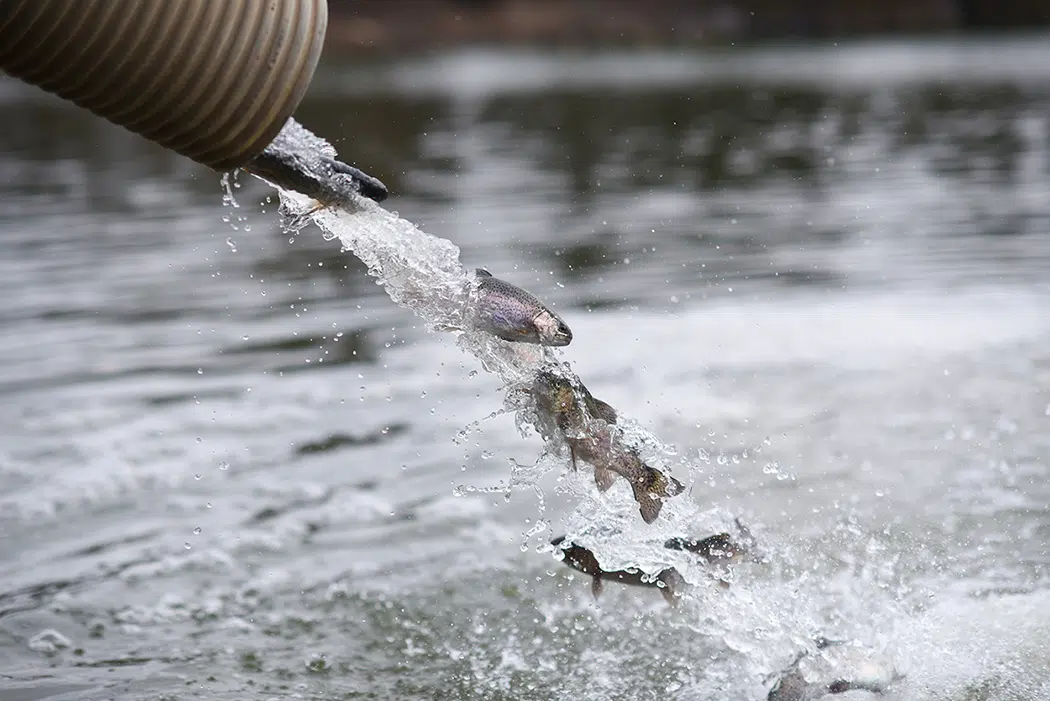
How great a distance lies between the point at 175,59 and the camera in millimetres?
3650

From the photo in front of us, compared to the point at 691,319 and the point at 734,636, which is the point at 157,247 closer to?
the point at 691,319

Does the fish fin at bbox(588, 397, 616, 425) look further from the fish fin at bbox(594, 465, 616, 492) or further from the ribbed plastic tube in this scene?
the ribbed plastic tube

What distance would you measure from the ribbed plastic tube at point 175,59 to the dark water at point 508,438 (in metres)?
2.34

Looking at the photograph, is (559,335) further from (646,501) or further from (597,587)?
(597,587)

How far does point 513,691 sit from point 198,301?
7.32 m

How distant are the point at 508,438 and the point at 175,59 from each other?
15.4 ft

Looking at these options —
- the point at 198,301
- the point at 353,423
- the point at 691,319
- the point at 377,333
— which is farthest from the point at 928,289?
the point at 198,301

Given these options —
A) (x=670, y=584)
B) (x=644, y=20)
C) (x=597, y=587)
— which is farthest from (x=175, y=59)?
(x=644, y=20)

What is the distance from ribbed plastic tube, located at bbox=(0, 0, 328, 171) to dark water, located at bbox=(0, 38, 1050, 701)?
2.34m

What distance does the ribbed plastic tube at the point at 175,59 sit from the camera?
3615 mm

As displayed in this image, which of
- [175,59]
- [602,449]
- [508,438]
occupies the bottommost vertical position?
[508,438]

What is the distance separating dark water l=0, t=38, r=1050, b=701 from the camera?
5.53 m

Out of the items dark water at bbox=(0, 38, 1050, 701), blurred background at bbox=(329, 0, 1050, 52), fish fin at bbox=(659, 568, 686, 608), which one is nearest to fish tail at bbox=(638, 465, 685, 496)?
fish fin at bbox=(659, 568, 686, 608)

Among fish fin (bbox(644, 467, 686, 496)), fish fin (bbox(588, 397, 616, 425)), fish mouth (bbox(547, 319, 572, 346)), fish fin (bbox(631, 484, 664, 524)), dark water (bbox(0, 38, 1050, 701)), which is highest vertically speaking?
fish mouth (bbox(547, 319, 572, 346))
